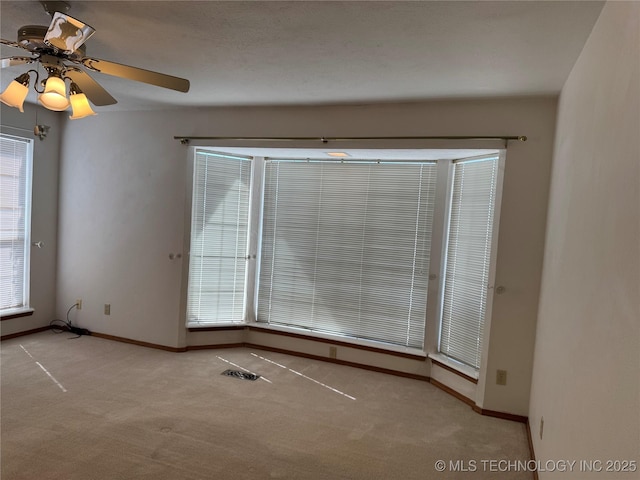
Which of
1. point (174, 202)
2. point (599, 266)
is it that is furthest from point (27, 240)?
point (599, 266)

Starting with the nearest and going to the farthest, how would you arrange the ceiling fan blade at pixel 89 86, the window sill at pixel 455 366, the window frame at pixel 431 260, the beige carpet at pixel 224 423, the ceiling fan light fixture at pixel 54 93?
the ceiling fan light fixture at pixel 54 93 → the ceiling fan blade at pixel 89 86 → the beige carpet at pixel 224 423 → the window frame at pixel 431 260 → the window sill at pixel 455 366

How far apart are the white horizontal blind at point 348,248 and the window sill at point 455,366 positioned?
0.76 ft

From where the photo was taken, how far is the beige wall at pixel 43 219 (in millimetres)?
4500

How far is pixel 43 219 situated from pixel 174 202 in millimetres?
1593

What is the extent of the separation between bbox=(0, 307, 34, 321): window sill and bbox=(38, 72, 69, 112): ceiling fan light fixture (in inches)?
126

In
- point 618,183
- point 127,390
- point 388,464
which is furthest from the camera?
point 127,390

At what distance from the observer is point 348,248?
4281 millimetres

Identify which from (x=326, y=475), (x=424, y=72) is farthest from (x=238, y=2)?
(x=326, y=475)

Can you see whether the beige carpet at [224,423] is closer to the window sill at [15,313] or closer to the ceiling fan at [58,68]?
the window sill at [15,313]

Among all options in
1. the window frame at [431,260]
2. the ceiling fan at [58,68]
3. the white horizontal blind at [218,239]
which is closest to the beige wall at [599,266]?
the window frame at [431,260]

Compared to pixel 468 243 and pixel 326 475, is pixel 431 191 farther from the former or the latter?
pixel 326 475

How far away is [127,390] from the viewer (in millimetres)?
3320

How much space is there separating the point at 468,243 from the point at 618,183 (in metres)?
2.34

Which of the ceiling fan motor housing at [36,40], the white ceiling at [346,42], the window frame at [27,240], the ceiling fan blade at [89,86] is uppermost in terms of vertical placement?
the white ceiling at [346,42]
